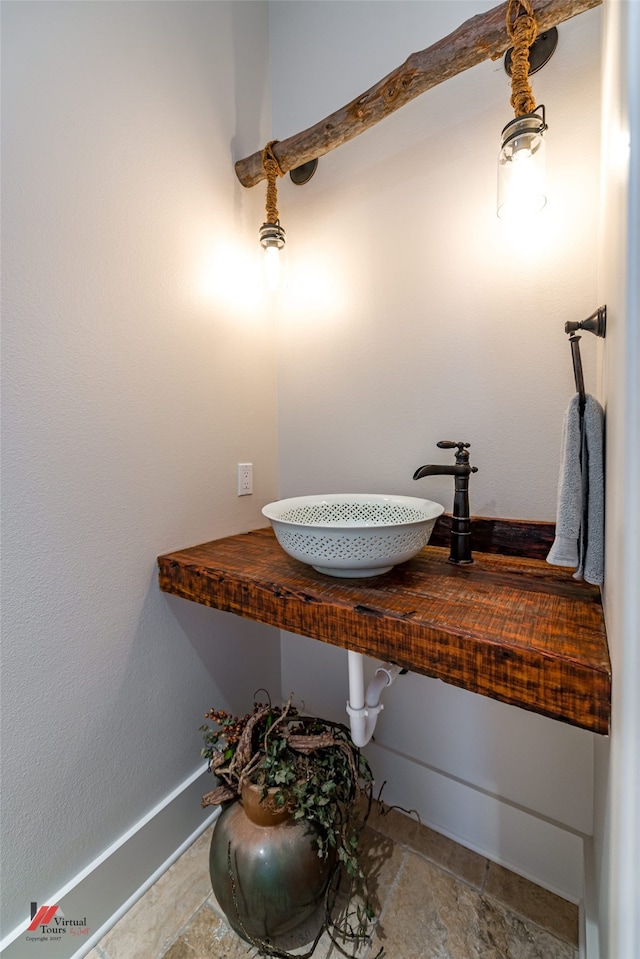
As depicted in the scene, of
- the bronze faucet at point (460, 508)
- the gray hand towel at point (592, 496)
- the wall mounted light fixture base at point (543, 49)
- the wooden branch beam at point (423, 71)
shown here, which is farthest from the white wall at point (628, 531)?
the wall mounted light fixture base at point (543, 49)

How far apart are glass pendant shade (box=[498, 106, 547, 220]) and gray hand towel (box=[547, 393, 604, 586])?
1.50 feet

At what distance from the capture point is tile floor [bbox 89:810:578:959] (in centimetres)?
90

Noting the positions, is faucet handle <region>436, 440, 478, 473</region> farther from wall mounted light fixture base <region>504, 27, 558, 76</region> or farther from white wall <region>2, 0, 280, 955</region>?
wall mounted light fixture base <region>504, 27, 558, 76</region>

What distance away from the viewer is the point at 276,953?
883 millimetres

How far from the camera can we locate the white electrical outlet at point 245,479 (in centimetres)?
134

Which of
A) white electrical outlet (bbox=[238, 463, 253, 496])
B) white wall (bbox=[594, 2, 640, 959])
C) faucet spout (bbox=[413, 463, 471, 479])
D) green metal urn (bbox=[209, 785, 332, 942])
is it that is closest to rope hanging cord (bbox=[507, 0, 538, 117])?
white wall (bbox=[594, 2, 640, 959])

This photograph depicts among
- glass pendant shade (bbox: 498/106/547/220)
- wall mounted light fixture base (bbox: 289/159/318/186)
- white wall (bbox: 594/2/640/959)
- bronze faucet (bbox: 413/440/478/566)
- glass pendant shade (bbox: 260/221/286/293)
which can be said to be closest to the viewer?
white wall (bbox: 594/2/640/959)

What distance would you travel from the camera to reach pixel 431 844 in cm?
116

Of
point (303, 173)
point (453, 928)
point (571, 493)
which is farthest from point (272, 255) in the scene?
point (453, 928)

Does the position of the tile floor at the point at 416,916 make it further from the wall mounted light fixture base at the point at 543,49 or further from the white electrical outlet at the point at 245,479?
the wall mounted light fixture base at the point at 543,49

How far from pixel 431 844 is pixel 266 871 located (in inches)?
22.2

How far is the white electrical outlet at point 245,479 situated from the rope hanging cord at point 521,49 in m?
1.11

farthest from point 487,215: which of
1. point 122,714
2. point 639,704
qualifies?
point 122,714

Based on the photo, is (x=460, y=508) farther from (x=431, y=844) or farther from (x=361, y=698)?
(x=431, y=844)
